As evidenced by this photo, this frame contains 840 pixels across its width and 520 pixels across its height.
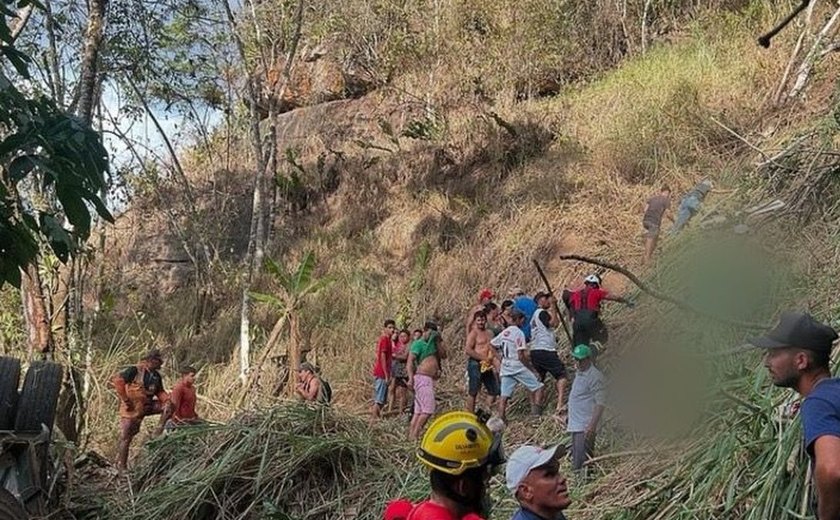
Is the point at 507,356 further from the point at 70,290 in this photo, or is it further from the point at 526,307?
the point at 70,290

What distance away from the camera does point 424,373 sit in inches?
410

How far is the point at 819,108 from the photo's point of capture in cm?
1293

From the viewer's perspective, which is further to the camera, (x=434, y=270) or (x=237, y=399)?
(x=434, y=270)

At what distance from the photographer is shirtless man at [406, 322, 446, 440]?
1002 cm

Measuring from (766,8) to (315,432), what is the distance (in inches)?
542

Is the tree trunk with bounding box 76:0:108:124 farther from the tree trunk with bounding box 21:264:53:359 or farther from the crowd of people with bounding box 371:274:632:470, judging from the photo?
the crowd of people with bounding box 371:274:632:470

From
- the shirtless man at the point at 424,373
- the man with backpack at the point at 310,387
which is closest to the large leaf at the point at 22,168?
the shirtless man at the point at 424,373

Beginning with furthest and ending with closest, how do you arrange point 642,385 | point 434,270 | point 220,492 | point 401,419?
point 434,270 < point 401,419 < point 220,492 < point 642,385

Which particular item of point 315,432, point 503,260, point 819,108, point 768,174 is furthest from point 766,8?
point 315,432

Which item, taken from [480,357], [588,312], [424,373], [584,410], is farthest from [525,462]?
[480,357]

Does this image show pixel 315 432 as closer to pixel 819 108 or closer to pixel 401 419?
pixel 401 419

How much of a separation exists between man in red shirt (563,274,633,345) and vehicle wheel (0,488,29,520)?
5.18 metres

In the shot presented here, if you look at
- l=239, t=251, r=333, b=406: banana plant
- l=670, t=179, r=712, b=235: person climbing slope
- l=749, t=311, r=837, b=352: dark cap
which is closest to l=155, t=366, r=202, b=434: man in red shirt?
l=239, t=251, r=333, b=406: banana plant

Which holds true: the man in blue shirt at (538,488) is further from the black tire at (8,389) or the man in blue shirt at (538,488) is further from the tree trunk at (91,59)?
the tree trunk at (91,59)
